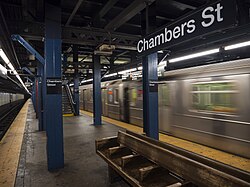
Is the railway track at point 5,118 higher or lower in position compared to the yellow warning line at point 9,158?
lower

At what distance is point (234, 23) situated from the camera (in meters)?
1.72

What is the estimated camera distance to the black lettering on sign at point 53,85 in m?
3.34

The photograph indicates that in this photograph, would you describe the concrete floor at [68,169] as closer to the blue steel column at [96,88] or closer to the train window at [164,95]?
the train window at [164,95]

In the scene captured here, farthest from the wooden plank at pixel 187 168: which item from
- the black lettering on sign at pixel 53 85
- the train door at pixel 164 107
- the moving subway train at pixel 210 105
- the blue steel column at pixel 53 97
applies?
the train door at pixel 164 107

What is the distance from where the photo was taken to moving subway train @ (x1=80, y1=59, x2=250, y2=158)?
3779 mm

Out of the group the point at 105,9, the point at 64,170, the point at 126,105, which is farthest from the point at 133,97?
the point at 64,170

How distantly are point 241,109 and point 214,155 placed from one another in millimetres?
1137

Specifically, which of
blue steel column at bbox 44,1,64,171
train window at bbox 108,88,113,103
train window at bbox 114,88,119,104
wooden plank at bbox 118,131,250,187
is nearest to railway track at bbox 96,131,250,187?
wooden plank at bbox 118,131,250,187

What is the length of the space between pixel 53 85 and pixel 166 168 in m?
2.45

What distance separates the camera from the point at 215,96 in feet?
14.2

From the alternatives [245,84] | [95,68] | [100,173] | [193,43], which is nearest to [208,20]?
[245,84]

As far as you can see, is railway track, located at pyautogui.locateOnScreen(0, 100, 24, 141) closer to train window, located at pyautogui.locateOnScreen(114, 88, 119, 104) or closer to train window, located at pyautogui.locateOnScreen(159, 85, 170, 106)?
train window, located at pyautogui.locateOnScreen(114, 88, 119, 104)

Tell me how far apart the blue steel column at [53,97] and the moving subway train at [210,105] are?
3395 millimetres

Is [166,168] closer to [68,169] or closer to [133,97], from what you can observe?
[68,169]
